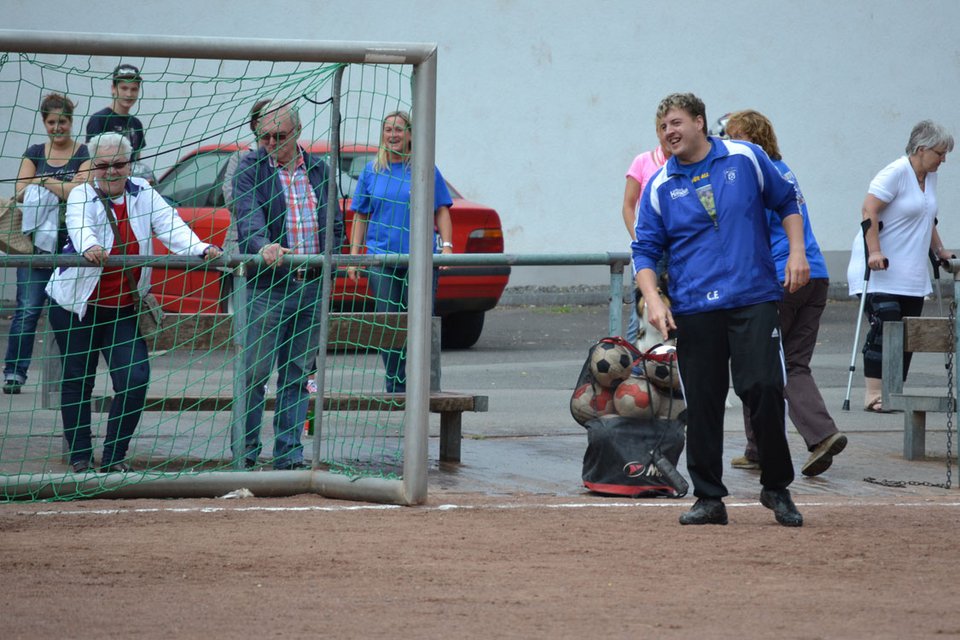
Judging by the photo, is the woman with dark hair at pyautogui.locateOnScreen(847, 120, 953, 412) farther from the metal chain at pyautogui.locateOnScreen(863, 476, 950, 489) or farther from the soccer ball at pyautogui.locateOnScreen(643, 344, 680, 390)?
the soccer ball at pyautogui.locateOnScreen(643, 344, 680, 390)

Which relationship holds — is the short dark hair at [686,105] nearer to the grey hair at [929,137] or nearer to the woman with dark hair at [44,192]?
the woman with dark hair at [44,192]

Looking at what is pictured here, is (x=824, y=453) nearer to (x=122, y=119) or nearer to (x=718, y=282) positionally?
(x=718, y=282)

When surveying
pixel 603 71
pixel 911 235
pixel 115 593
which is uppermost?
pixel 603 71

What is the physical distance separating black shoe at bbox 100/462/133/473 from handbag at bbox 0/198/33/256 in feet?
5.29

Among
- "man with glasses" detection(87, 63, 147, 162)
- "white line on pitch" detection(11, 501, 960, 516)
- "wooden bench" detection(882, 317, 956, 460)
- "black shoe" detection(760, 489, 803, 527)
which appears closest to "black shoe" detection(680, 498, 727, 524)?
"black shoe" detection(760, 489, 803, 527)

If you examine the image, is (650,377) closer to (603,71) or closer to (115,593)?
(115,593)

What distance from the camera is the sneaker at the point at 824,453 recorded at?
7879 millimetres

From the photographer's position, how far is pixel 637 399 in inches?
293

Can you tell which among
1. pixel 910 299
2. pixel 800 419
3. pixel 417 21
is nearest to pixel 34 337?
pixel 800 419

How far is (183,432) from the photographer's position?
9.27m

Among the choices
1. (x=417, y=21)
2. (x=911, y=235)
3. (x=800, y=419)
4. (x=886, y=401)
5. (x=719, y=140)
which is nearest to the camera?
(x=719, y=140)

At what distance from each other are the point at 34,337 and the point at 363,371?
2315 millimetres

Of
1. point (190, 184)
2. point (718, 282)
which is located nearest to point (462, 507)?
point (718, 282)

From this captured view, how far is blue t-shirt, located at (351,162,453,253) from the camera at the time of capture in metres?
8.57
